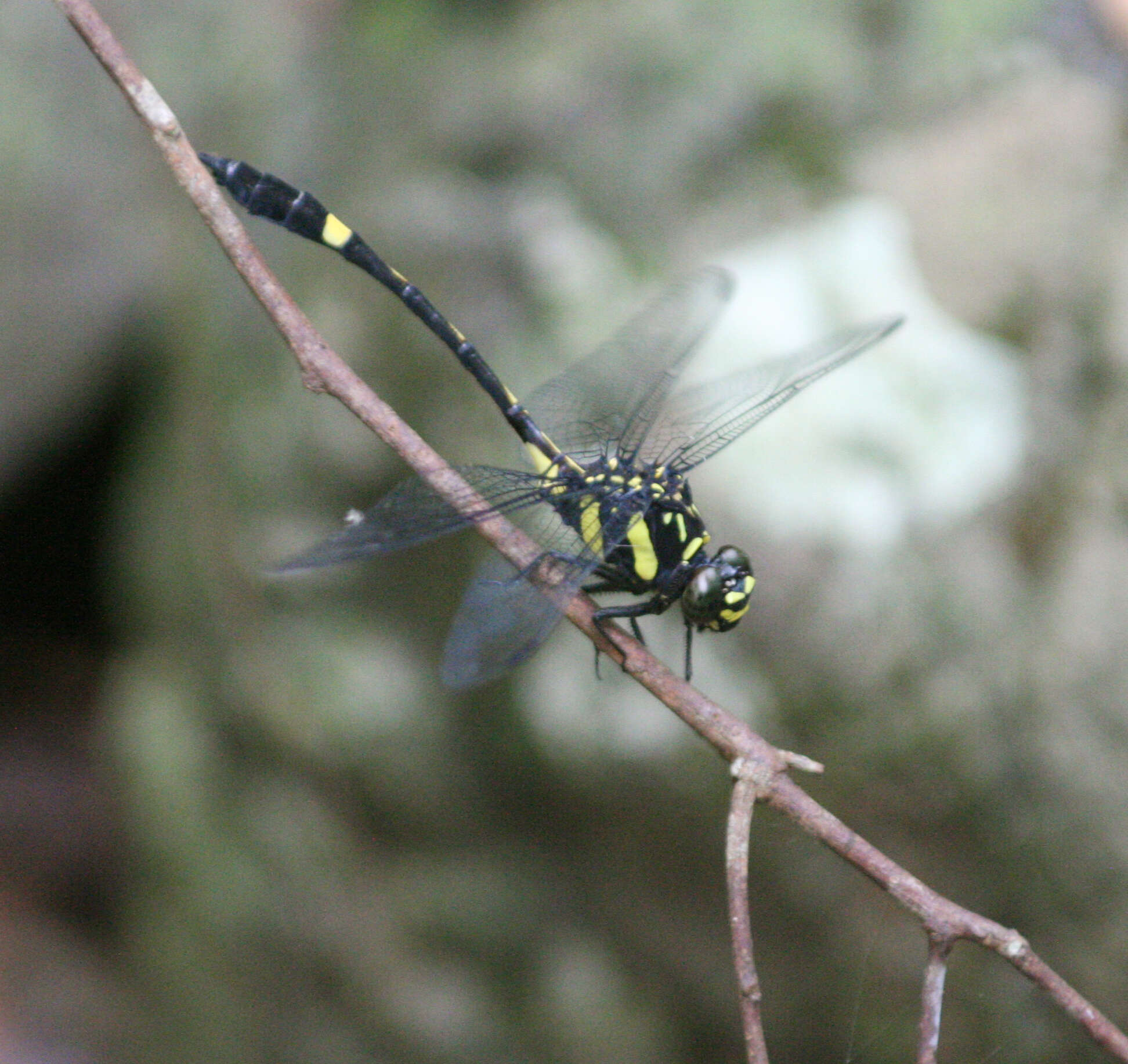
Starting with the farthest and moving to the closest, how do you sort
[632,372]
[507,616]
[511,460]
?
1. [511,460]
2. [632,372]
3. [507,616]

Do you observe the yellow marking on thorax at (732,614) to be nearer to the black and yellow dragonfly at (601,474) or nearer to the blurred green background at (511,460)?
the black and yellow dragonfly at (601,474)

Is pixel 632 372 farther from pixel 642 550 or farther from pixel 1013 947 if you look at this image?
pixel 1013 947

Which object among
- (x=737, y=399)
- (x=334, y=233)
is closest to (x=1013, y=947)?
(x=737, y=399)

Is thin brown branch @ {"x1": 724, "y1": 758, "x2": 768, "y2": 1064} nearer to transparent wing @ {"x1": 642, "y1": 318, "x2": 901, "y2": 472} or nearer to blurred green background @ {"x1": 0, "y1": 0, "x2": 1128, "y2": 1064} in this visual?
blurred green background @ {"x1": 0, "y1": 0, "x2": 1128, "y2": 1064}

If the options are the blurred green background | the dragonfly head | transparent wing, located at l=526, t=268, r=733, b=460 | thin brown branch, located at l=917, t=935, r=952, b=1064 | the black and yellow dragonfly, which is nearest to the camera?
thin brown branch, located at l=917, t=935, r=952, b=1064

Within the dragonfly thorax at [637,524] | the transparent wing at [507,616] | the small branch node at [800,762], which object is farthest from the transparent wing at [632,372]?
the small branch node at [800,762]

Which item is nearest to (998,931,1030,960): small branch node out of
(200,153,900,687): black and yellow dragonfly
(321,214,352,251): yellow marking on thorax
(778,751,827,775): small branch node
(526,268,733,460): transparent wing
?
(778,751,827,775): small branch node
